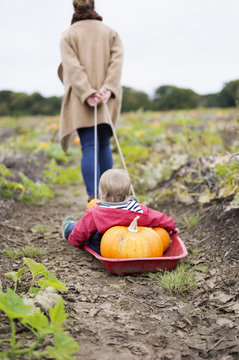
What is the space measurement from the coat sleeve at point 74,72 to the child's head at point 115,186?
1247mm

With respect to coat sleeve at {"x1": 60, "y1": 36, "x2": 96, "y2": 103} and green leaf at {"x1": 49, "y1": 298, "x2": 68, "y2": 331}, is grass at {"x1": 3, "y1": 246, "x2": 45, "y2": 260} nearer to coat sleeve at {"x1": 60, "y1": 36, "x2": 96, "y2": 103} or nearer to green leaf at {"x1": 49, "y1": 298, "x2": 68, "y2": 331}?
green leaf at {"x1": 49, "y1": 298, "x2": 68, "y2": 331}

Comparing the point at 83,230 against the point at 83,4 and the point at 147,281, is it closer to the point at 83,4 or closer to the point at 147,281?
the point at 147,281

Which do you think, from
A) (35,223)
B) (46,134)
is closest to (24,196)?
(35,223)

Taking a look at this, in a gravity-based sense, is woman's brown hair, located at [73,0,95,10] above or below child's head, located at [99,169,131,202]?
above

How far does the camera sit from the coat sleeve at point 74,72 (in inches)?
143

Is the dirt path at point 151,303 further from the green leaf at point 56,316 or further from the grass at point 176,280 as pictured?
the green leaf at point 56,316

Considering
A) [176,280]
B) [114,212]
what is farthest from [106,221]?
[176,280]

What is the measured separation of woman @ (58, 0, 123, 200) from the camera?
146 inches

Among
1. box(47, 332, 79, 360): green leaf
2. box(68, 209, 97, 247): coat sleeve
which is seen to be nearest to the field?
box(47, 332, 79, 360): green leaf

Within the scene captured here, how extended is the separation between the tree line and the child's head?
51.8ft

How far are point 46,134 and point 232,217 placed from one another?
7694 mm

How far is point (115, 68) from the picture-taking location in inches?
151

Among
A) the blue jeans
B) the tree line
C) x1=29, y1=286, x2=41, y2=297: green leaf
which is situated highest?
the tree line

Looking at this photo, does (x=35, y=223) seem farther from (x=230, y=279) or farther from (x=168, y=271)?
(x=230, y=279)
